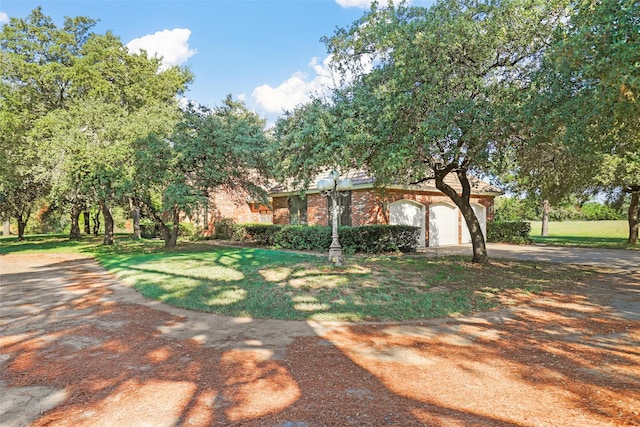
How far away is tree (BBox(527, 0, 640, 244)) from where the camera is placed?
4809 millimetres

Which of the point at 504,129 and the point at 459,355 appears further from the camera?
the point at 504,129

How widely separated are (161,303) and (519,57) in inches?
357

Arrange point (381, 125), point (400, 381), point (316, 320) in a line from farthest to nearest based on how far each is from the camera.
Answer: point (381, 125), point (316, 320), point (400, 381)

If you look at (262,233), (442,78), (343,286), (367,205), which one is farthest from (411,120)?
(262,233)

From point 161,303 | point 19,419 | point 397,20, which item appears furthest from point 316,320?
point 397,20

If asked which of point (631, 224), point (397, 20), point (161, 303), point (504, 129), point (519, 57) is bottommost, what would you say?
point (161, 303)

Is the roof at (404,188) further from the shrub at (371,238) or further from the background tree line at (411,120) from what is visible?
the background tree line at (411,120)

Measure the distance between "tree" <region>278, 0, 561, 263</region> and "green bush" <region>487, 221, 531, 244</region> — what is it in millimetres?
14164

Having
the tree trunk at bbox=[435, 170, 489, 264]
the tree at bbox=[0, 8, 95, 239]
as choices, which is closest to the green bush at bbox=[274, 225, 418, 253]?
the tree trunk at bbox=[435, 170, 489, 264]

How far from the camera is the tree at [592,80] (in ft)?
15.8

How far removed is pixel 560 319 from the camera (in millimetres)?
5871

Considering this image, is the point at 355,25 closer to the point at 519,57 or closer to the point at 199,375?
the point at 519,57

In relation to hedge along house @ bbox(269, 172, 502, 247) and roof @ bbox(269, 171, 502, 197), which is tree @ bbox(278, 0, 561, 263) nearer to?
hedge along house @ bbox(269, 172, 502, 247)

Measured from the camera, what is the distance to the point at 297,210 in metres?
19.9
